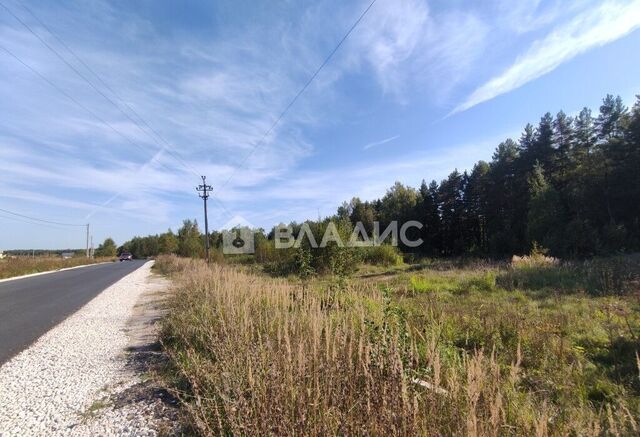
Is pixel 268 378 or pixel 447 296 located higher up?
pixel 268 378

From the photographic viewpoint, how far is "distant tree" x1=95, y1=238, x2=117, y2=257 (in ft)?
295

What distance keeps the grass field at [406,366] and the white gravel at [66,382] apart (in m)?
0.68

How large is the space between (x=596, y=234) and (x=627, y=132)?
9300 millimetres

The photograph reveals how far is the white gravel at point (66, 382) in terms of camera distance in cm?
329

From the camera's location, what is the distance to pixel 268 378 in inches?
106

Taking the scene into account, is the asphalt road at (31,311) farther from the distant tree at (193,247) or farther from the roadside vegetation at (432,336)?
the distant tree at (193,247)

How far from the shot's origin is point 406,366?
10.6 ft

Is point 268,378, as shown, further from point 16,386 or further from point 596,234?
point 596,234

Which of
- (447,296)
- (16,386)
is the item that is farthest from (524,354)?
(16,386)
